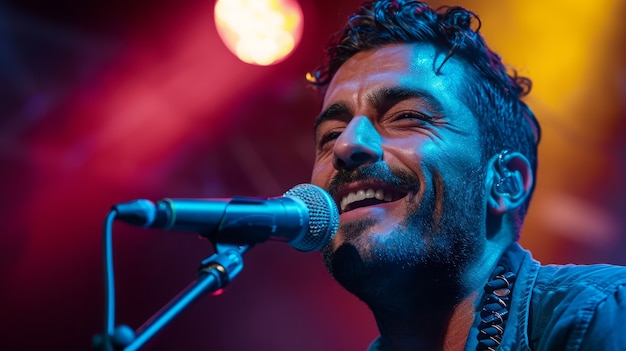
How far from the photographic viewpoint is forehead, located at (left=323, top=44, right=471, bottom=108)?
2293 millimetres

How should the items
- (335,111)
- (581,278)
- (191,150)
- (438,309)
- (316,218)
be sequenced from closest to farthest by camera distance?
1. (316,218)
2. (581,278)
3. (438,309)
4. (335,111)
5. (191,150)

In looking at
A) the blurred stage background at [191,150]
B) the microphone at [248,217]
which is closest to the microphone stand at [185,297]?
the microphone at [248,217]

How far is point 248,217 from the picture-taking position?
138 cm

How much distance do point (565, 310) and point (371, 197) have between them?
0.71 meters

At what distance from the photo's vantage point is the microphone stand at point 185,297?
3.54ft

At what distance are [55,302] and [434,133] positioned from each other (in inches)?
108

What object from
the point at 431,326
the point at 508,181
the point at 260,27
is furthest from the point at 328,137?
the point at 260,27

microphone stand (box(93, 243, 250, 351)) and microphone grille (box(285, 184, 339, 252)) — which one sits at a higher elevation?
microphone grille (box(285, 184, 339, 252))

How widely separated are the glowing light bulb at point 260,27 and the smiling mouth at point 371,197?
83.3 inches

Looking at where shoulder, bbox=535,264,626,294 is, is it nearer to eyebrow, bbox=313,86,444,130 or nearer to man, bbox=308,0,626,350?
man, bbox=308,0,626,350

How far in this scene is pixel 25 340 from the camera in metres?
3.55

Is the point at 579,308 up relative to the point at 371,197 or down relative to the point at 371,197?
down

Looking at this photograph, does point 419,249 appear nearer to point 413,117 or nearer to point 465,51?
point 413,117

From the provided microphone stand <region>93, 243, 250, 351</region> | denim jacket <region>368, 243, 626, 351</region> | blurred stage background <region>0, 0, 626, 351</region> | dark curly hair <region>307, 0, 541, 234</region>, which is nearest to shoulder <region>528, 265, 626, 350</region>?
denim jacket <region>368, 243, 626, 351</region>
